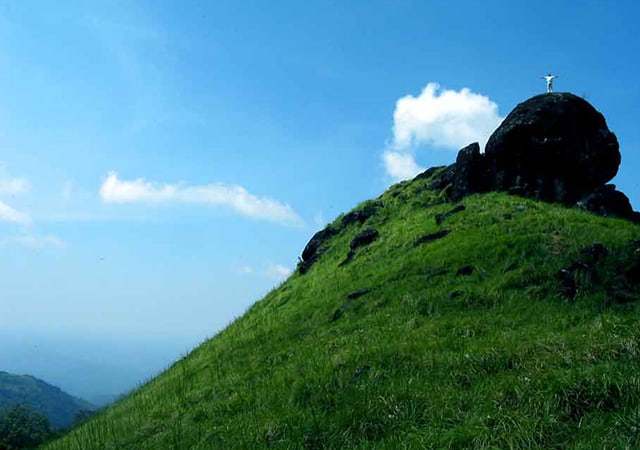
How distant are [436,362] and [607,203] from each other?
848 inches

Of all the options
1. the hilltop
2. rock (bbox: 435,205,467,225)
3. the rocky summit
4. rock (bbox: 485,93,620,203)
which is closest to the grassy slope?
the hilltop

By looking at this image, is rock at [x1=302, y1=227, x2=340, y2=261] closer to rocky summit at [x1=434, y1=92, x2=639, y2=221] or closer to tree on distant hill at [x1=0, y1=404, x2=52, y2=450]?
rocky summit at [x1=434, y1=92, x2=639, y2=221]

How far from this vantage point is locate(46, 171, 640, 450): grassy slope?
10062 mm

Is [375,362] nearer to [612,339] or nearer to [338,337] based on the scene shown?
[338,337]

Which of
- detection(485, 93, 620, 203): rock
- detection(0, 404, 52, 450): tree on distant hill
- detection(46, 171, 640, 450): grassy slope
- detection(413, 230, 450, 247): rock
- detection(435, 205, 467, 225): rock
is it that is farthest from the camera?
detection(485, 93, 620, 203): rock

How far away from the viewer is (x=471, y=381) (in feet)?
40.0

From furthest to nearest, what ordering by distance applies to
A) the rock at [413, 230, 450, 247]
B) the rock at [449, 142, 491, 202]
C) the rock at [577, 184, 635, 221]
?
the rock at [449, 142, 491, 202], the rock at [577, 184, 635, 221], the rock at [413, 230, 450, 247]

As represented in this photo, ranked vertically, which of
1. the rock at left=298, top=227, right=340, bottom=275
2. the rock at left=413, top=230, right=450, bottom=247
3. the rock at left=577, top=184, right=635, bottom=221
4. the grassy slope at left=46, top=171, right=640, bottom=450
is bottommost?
the grassy slope at left=46, top=171, right=640, bottom=450

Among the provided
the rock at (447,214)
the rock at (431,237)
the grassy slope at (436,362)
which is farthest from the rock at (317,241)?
the rock at (431,237)

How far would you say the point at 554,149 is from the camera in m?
31.5

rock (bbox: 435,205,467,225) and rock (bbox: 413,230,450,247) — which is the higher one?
rock (bbox: 435,205,467,225)

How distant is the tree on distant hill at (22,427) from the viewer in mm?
30467

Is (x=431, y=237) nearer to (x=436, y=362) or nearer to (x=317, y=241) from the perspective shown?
(x=317, y=241)

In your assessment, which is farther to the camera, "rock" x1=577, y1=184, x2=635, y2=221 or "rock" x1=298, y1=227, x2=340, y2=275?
"rock" x1=298, y1=227, x2=340, y2=275
